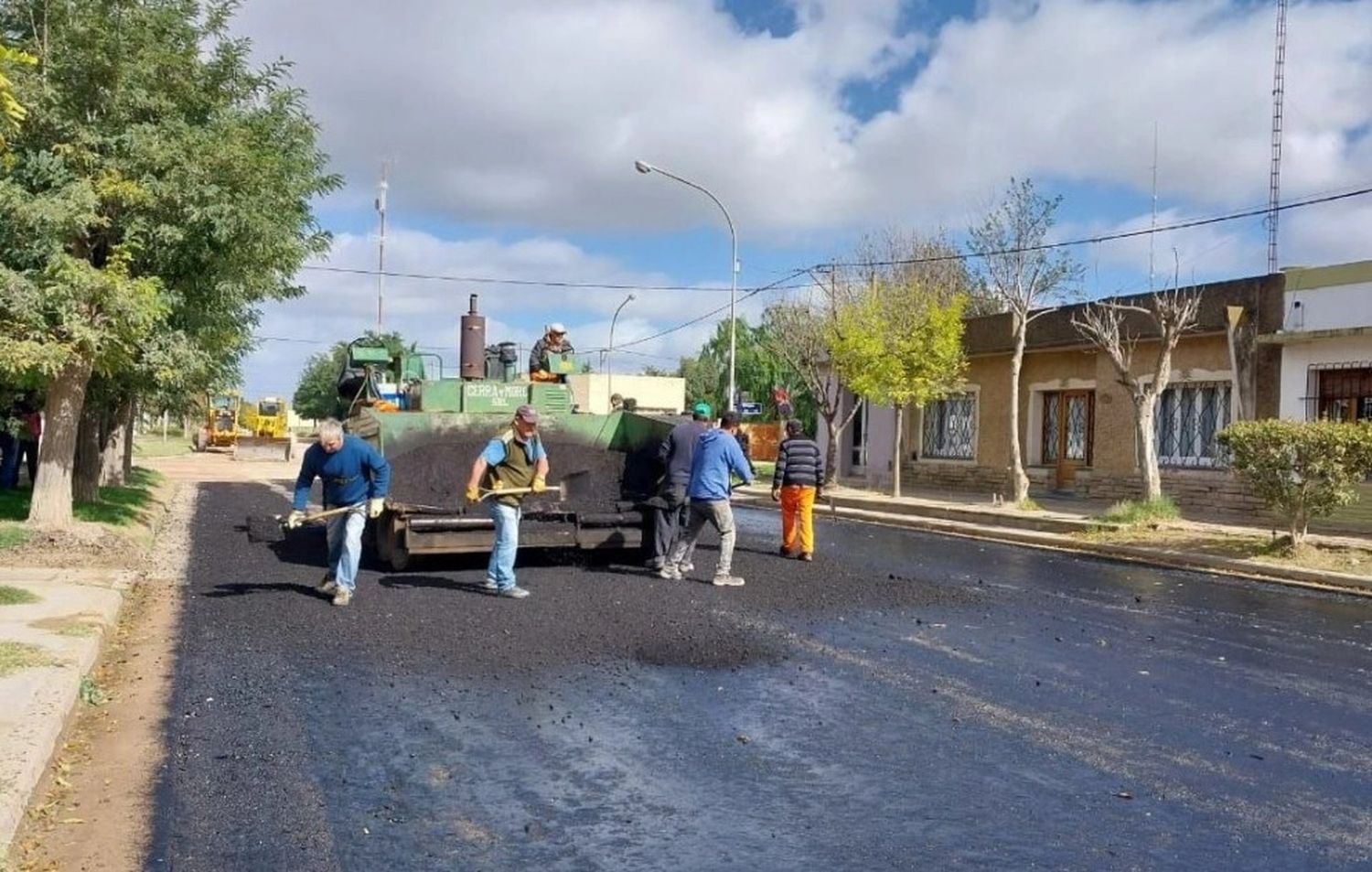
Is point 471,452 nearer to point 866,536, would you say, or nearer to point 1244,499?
point 866,536

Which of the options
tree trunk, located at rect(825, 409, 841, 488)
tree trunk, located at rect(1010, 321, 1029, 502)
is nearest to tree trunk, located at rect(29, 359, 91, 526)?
tree trunk, located at rect(1010, 321, 1029, 502)

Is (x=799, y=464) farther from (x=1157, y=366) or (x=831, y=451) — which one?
(x=831, y=451)

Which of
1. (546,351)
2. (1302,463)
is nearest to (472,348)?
(546,351)

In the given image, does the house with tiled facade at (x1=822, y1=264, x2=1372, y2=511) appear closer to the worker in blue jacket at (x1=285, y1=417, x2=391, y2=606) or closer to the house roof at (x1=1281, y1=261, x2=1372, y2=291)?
the house roof at (x1=1281, y1=261, x2=1372, y2=291)

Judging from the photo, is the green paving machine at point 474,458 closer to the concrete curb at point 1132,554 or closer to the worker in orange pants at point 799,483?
the worker in orange pants at point 799,483

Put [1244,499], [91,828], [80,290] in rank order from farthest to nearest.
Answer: [1244,499]
[80,290]
[91,828]

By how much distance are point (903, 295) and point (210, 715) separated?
21520 millimetres

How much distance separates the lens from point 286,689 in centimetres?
707

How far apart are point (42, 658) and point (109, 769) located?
1844 mm

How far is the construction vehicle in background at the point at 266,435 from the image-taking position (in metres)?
43.8

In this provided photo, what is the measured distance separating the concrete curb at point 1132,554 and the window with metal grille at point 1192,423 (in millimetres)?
4183

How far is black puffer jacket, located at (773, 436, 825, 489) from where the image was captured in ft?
44.1

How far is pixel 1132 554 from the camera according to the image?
1584 centimetres

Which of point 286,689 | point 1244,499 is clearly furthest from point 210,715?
point 1244,499
